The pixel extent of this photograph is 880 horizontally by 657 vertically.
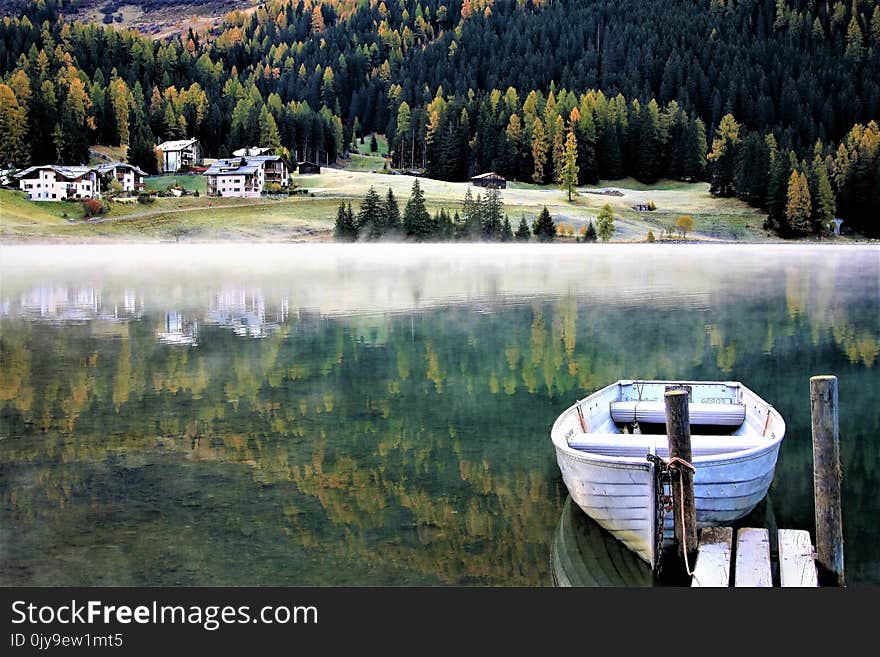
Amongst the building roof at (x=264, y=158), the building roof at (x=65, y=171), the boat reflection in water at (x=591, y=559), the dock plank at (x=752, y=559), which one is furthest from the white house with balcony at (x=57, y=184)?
the dock plank at (x=752, y=559)

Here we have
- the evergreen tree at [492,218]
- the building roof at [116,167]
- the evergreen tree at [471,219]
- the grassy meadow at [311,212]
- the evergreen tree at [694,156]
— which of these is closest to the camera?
the grassy meadow at [311,212]

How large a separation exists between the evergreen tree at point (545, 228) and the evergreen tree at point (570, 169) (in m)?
13.5

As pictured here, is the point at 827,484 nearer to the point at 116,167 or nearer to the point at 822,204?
the point at 116,167

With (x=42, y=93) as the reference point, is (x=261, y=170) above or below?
below

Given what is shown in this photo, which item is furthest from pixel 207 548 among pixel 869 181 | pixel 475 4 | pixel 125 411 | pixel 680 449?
pixel 475 4

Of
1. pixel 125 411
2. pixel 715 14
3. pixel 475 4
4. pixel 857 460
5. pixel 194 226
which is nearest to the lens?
pixel 857 460

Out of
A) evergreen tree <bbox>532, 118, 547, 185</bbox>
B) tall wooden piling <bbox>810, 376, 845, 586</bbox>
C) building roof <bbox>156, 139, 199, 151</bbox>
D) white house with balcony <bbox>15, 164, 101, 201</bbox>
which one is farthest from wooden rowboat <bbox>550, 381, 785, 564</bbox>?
evergreen tree <bbox>532, 118, 547, 185</bbox>

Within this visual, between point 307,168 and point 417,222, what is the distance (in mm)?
23774

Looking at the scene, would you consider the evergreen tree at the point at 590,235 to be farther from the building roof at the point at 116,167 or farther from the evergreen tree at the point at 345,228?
the building roof at the point at 116,167

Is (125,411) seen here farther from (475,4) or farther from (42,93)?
(475,4)

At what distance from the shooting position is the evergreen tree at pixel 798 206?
90.1 metres

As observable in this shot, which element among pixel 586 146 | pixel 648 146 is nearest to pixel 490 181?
pixel 586 146
